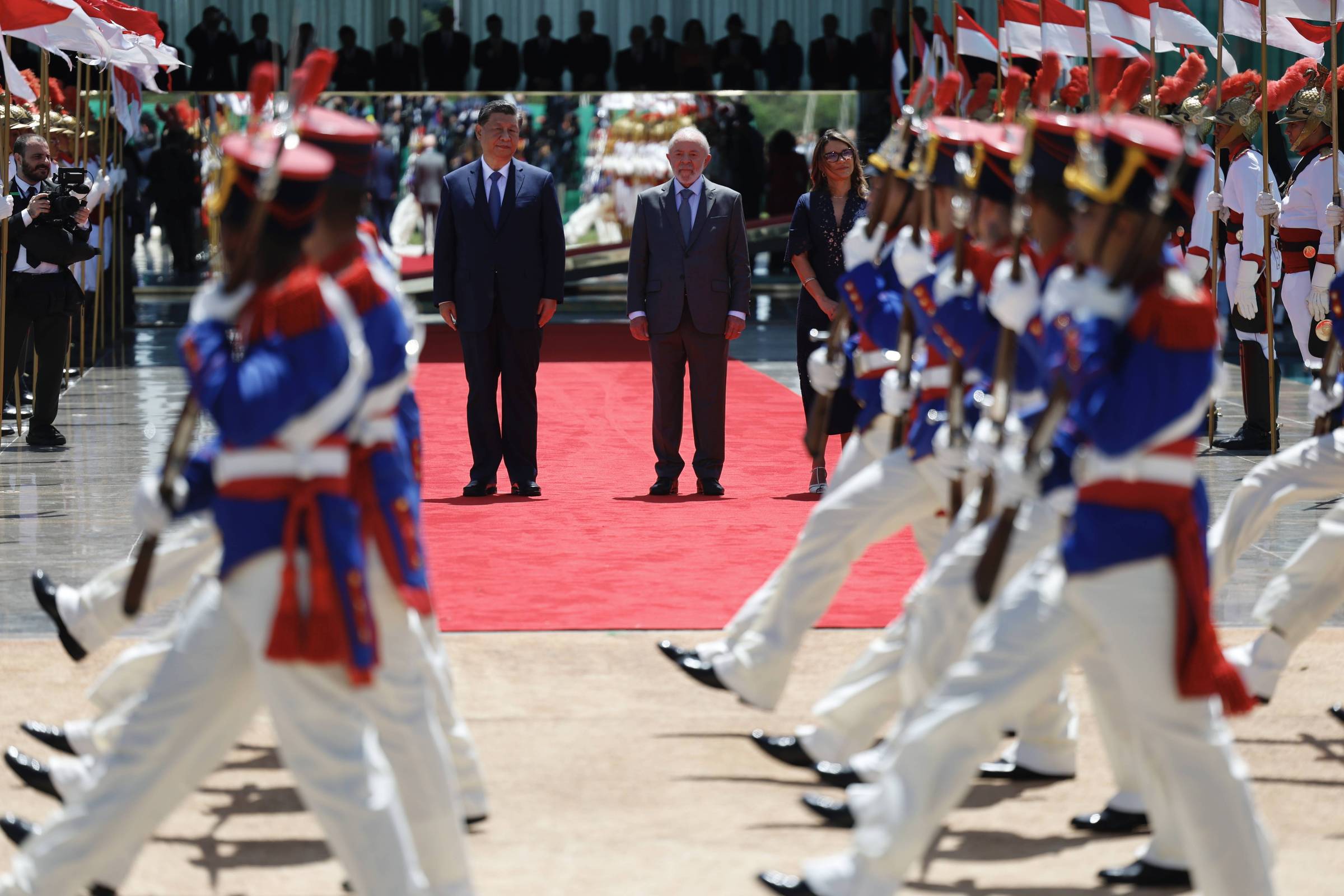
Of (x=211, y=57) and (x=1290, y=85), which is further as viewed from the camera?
(x=211, y=57)

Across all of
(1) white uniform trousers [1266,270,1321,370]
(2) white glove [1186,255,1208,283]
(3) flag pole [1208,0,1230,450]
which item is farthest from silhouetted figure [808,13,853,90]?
(1) white uniform trousers [1266,270,1321,370]

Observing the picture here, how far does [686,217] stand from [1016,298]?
5.65 metres

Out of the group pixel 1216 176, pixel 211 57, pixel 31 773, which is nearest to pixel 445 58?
pixel 211 57

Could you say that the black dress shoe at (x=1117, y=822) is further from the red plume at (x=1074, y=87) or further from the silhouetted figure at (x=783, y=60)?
the silhouetted figure at (x=783, y=60)

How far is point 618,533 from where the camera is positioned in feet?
28.2

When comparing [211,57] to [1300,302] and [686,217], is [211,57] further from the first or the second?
[1300,302]

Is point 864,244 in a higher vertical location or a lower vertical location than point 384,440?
higher

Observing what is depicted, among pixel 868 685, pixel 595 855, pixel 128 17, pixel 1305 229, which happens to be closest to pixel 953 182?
pixel 868 685

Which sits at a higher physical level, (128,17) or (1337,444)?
(128,17)

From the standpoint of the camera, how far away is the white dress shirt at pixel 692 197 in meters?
9.35

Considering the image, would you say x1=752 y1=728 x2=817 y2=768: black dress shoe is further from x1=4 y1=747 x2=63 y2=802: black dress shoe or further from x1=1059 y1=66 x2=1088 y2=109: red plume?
x1=1059 y1=66 x2=1088 y2=109: red plume

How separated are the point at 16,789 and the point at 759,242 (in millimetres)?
17974

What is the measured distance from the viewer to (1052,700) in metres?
4.88

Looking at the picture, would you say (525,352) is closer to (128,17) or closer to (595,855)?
(595,855)
